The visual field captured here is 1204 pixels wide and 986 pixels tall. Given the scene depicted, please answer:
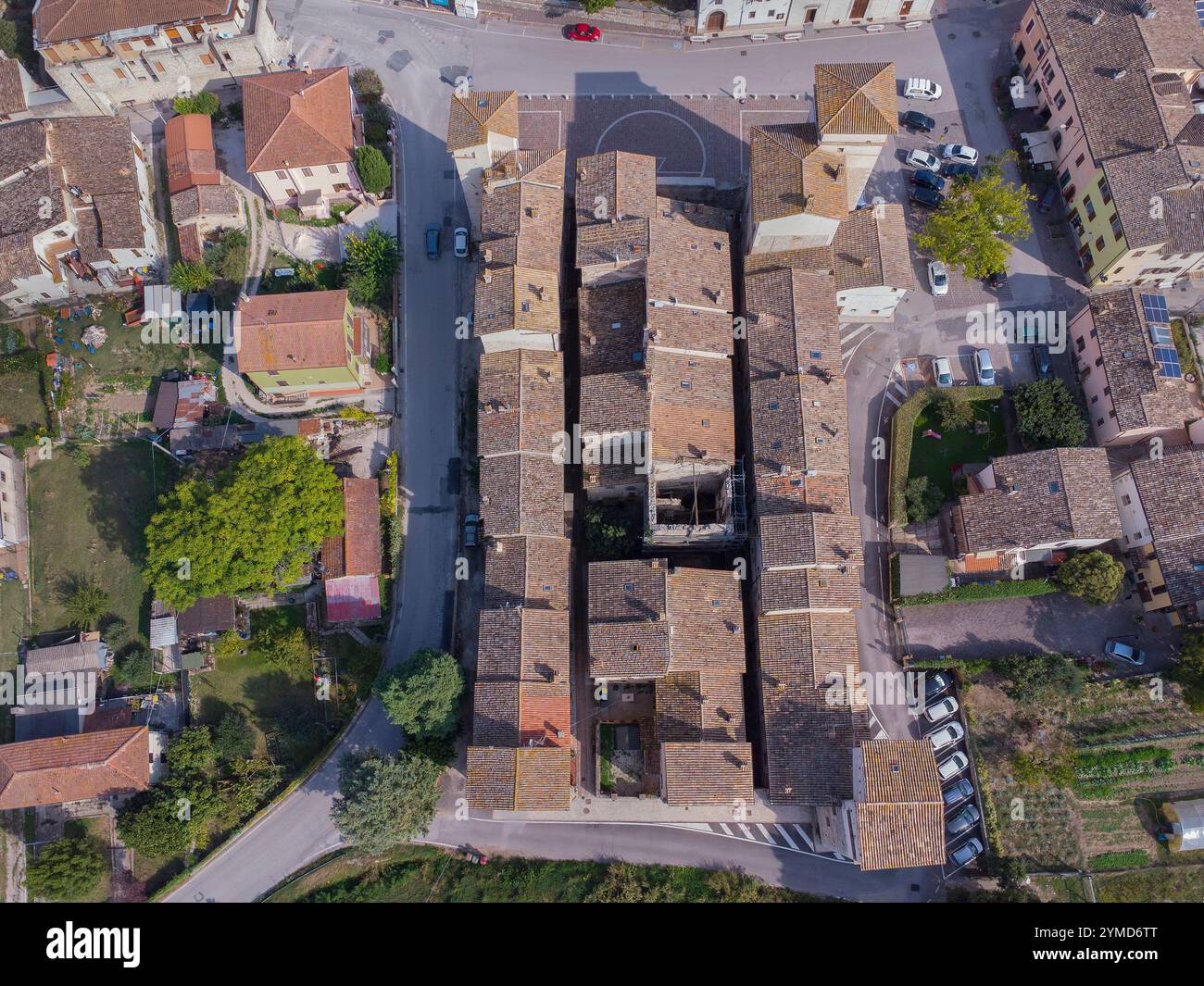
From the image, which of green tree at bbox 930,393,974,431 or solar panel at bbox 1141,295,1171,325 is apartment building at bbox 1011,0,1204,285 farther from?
green tree at bbox 930,393,974,431

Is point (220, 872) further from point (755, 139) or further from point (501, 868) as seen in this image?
point (755, 139)

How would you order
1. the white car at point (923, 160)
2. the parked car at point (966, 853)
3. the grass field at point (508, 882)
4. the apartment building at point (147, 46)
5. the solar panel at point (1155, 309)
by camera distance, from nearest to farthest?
the parked car at point (966, 853) < the grass field at point (508, 882) < the solar panel at point (1155, 309) < the white car at point (923, 160) < the apartment building at point (147, 46)

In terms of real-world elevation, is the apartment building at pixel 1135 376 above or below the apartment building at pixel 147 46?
below

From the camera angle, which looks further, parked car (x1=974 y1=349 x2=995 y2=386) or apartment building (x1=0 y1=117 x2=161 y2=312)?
apartment building (x1=0 y1=117 x2=161 y2=312)

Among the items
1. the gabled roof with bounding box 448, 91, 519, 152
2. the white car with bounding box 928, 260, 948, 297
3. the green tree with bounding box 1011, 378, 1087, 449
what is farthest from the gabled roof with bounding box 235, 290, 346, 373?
the green tree with bounding box 1011, 378, 1087, 449

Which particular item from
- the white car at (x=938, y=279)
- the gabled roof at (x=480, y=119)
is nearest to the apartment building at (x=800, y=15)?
the gabled roof at (x=480, y=119)

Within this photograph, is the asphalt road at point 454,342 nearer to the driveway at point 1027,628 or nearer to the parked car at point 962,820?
the driveway at point 1027,628

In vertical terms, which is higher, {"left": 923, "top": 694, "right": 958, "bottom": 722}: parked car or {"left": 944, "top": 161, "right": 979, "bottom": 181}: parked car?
{"left": 944, "top": 161, "right": 979, "bottom": 181}: parked car
